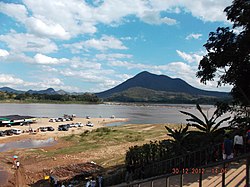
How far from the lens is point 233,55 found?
14.2m

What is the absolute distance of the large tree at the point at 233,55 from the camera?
1400cm

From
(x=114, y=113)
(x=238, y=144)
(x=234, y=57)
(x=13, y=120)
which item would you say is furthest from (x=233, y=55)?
(x=114, y=113)

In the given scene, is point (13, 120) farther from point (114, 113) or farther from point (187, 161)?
point (187, 161)

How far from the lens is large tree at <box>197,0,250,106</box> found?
1400 centimetres

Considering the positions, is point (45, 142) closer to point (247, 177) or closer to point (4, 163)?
point (4, 163)

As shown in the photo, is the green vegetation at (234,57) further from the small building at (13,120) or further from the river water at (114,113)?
the small building at (13,120)

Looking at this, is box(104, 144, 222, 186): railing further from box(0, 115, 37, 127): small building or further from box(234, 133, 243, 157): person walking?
box(0, 115, 37, 127): small building

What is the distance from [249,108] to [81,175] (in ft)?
44.3

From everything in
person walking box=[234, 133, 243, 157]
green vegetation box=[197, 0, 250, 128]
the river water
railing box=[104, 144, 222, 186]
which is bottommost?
the river water

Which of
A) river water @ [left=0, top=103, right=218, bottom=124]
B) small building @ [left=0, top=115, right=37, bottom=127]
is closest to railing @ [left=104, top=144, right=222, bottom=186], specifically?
river water @ [left=0, top=103, right=218, bottom=124]

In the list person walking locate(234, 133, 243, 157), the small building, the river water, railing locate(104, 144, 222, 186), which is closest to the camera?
person walking locate(234, 133, 243, 157)

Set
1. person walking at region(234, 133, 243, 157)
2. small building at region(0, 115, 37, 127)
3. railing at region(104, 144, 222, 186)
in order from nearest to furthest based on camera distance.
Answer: person walking at region(234, 133, 243, 157)
railing at region(104, 144, 222, 186)
small building at region(0, 115, 37, 127)

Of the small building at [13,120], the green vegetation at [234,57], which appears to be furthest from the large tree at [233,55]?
the small building at [13,120]

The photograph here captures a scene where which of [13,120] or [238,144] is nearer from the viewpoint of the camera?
[238,144]
